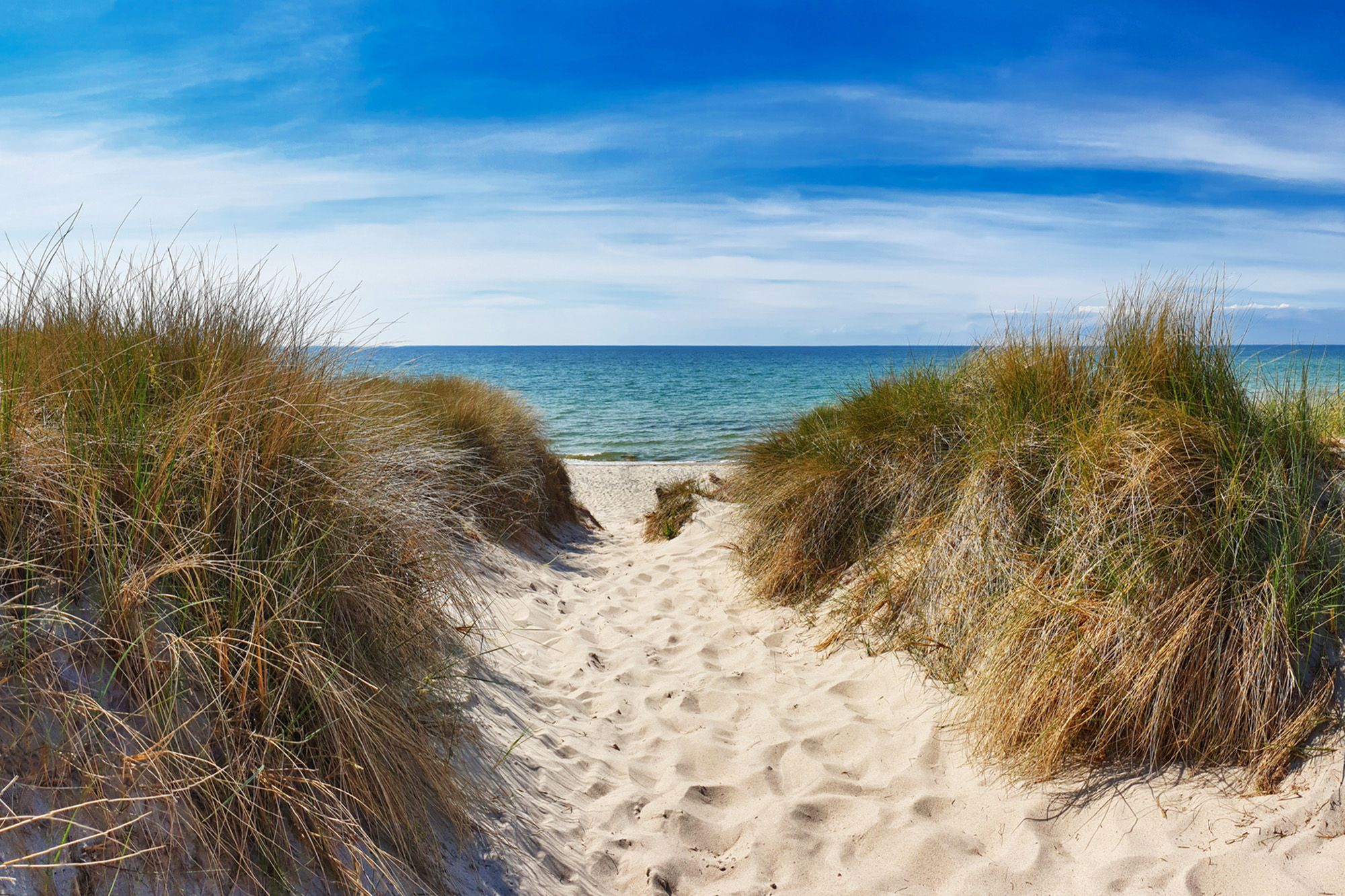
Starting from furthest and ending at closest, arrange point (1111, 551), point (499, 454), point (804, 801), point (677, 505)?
point (677, 505) → point (499, 454) → point (1111, 551) → point (804, 801)

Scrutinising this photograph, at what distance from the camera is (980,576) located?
4.28m

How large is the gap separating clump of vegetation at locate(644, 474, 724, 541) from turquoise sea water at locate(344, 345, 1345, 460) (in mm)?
773

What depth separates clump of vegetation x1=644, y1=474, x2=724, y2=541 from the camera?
9203 mm

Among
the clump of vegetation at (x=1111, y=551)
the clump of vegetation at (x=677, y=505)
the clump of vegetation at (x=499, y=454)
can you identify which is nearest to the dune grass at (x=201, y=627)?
the clump of vegetation at (x=1111, y=551)

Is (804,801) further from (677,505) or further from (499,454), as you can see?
(677,505)

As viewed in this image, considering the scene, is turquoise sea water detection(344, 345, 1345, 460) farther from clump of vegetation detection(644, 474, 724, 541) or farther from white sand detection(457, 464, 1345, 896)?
white sand detection(457, 464, 1345, 896)

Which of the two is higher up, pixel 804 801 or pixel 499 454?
pixel 499 454

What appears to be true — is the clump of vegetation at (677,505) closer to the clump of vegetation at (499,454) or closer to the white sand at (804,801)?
the clump of vegetation at (499,454)

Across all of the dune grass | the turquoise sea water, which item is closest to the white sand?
the dune grass

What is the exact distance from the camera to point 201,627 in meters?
2.21

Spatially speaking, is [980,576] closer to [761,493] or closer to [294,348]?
[761,493]

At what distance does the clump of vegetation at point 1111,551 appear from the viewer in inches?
125

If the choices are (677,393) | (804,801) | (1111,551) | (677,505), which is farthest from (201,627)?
(677,393)

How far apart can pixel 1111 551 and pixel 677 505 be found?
6384 mm
